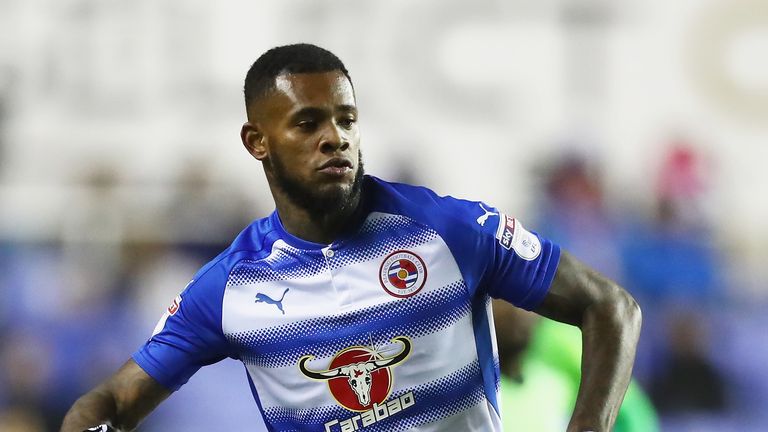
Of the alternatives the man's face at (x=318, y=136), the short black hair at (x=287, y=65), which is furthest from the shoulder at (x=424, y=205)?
the short black hair at (x=287, y=65)

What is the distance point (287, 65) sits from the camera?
333 centimetres

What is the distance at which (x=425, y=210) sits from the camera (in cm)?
338

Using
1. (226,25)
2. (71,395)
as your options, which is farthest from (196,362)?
(226,25)

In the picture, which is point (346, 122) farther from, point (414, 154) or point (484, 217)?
point (414, 154)

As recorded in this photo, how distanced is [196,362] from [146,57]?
558 centimetres

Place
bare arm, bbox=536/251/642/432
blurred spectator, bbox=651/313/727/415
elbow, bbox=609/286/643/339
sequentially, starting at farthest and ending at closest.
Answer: blurred spectator, bbox=651/313/727/415
elbow, bbox=609/286/643/339
bare arm, bbox=536/251/642/432

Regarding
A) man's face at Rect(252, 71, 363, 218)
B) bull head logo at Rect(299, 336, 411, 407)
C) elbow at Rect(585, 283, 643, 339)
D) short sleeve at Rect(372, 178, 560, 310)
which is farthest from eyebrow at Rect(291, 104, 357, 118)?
elbow at Rect(585, 283, 643, 339)

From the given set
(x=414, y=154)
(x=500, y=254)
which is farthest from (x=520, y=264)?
(x=414, y=154)

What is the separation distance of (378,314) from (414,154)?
208 inches

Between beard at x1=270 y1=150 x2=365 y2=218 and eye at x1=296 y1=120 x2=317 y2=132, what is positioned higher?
eye at x1=296 y1=120 x2=317 y2=132

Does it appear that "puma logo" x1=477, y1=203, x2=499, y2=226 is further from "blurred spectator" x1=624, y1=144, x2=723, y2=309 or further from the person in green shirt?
"blurred spectator" x1=624, y1=144, x2=723, y2=309

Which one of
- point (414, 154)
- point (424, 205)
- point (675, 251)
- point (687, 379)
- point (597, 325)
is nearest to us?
point (597, 325)

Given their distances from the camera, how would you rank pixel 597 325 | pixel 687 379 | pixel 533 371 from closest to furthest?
pixel 597 325
pixel 533 371
pixel 687 379

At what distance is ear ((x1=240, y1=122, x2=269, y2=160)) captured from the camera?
3.47m
